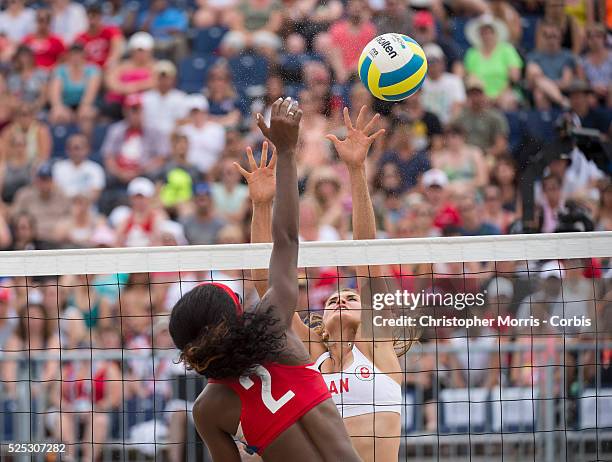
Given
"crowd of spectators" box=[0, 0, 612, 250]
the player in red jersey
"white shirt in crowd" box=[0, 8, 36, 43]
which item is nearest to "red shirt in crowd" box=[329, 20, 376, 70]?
"crowd of spectators" box=[0, 0, 612, 250]

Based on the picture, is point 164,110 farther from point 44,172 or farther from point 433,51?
point 433,51

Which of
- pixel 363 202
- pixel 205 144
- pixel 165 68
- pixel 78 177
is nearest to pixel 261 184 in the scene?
pixel 363 202

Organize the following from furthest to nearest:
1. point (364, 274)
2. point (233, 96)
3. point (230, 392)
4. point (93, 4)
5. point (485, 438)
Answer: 1. point (93, 4)
2. point (233, 96)
3. point (485, 438)
4. point (364, 274)
5. point (230, 392)

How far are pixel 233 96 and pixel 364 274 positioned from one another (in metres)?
6.62

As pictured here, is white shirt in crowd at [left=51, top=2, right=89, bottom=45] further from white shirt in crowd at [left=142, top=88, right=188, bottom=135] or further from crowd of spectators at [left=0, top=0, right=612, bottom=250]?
white shirt in crowd at [left=142, top=88, right=188, bottom=135]

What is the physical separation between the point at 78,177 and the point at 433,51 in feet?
13.3

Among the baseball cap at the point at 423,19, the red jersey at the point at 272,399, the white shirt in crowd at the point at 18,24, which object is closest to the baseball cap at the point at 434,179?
the baseball cap at the point at 423,19

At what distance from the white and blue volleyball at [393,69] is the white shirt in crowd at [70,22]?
752 cm

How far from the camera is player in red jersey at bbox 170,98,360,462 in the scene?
3.96m

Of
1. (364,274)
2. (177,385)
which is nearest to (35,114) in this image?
(177,385)

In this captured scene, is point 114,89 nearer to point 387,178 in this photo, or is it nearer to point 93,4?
point 93,4

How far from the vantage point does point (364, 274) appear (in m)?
6.10

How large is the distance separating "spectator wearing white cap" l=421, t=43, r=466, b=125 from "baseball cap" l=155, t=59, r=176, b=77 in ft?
9.35

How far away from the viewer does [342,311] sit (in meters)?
5.76
